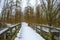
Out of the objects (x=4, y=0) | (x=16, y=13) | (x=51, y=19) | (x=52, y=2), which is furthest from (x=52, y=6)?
(x=16, y=13)

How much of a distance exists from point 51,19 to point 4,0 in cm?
1256

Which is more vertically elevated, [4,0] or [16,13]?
[4,0]

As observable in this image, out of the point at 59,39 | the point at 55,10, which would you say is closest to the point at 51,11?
the point at 55,10

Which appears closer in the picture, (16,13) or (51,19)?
(51,19)

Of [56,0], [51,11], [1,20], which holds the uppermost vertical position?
[56,0]

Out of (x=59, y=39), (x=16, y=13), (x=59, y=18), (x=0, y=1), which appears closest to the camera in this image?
(x=59, y=39)

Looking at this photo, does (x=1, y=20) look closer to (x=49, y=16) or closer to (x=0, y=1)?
(x=0, y=1)

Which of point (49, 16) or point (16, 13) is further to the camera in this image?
point (16, 13)

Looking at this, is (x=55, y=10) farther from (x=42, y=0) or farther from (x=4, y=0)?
(x=4, y=0)

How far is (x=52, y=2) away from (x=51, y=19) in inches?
72.2

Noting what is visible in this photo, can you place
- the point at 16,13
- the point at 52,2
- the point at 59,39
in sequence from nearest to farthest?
the point at 59,39, the point at 52,2, the point at 16,13

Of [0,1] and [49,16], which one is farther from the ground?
[0,1]

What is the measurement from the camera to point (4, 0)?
26641 mm

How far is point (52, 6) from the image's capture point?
15812 millimetres
